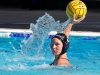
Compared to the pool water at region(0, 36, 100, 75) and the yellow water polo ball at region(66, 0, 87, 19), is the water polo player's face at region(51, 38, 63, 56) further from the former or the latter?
the yellow water polo ball at region(66, 0, 87, 19)

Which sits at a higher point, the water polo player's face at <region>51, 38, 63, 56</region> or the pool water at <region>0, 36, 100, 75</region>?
the water polo player's face at <region>51, 38, 63, 56</region>

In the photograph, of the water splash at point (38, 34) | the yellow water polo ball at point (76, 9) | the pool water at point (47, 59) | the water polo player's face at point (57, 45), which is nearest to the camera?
the water polo player's face at point (57, 45)

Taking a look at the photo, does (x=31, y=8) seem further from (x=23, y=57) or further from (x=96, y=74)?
(x=96, y=74)

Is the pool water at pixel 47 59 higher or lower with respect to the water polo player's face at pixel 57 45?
lower

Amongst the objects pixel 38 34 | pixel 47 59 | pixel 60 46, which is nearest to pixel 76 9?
pixel 60 46

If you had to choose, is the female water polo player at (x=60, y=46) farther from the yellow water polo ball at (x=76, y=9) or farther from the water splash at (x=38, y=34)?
the water splash at (x=38, y=34)

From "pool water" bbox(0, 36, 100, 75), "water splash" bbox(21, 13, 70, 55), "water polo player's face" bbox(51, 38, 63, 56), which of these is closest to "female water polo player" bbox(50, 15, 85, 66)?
"water polo player's face" bbox(51, 38, 63, 56)

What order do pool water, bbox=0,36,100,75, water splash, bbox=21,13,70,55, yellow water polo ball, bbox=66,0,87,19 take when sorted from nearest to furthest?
yellow water polo ball, bbox=66,0,87,19
pool water, bbox=0,36,100,75
water splash, bbox=21,13,70,55

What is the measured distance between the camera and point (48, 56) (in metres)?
7.22

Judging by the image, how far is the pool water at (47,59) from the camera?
5.34 meters

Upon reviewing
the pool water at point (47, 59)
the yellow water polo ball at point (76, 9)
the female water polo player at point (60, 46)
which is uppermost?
the yellow water polo ball at point (76, 9)

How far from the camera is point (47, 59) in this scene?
6949mm

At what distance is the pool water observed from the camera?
5340mm

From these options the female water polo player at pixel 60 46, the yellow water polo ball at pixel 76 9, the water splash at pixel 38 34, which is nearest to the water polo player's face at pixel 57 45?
the female water polo player at pixel 60 46
